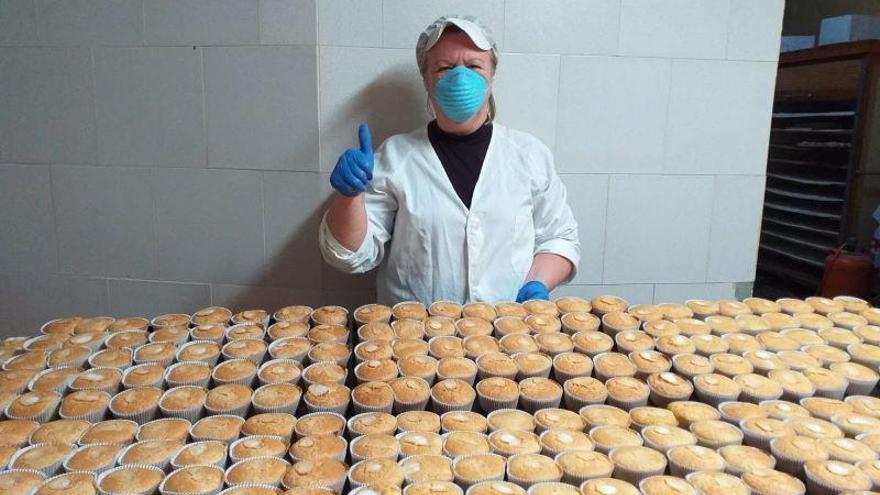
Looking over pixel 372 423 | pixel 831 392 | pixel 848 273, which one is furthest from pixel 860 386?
pixel 848 273

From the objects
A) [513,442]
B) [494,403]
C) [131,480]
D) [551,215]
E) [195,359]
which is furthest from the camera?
[551,215]

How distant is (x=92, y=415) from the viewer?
0.92m

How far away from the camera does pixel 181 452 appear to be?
81 cm

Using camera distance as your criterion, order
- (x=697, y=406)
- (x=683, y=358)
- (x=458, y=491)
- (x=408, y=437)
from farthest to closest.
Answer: (x=683, y=358)
(x=697, y=406)
(x=408, y=437)
(x=458, y=491)

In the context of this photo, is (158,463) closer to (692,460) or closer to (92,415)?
(92,415)

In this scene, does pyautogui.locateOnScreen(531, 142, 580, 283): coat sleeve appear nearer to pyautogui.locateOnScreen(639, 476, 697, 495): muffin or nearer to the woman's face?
the woman's face

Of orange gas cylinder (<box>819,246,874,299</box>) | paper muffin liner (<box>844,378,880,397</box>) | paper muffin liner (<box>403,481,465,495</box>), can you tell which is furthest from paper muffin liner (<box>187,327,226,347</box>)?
orange gas cylinder (<box>819,246,874,299</box>)

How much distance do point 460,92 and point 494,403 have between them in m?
0.90

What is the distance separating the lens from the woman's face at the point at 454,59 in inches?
63.5

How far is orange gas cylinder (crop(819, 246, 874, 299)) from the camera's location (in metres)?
3.53

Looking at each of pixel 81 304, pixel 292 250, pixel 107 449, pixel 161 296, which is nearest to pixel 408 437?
pixel 107 449

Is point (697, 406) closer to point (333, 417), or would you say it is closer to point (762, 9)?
point (333, 417)

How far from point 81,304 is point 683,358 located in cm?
206

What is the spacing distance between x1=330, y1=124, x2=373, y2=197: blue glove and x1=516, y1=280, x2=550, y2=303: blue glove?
539 mm
